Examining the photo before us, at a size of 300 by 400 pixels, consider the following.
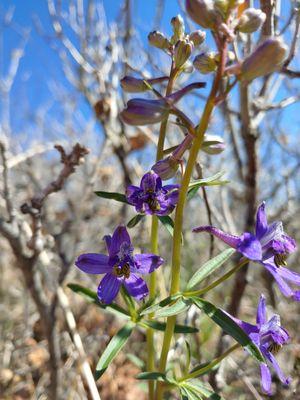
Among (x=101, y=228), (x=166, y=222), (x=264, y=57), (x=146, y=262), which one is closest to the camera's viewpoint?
(x=264, y=57)

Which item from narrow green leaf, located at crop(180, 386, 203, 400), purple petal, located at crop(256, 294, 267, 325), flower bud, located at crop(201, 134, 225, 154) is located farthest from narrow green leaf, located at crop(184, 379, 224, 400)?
flower bud, located at crop(201, 134, 225, 154)

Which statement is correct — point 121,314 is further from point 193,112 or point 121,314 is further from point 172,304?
point 193,112

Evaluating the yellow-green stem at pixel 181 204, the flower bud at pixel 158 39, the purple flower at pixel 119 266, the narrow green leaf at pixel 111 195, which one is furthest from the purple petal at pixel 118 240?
the flower bud at pixel 158 39

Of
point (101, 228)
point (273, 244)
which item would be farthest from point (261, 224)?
point (101, 228)

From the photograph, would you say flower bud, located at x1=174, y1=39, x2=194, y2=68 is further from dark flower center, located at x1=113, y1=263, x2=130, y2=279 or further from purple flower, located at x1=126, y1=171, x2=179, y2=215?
dark flower center, located at x1=113, y1=263, x2=130, y2=279

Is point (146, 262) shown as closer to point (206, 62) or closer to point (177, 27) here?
point (206, 62)

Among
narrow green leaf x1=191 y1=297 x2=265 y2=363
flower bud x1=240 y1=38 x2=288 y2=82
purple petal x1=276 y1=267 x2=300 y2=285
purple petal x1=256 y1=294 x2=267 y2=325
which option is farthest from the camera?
purple petal x1=256 y1=294 x2=267 y2=325
